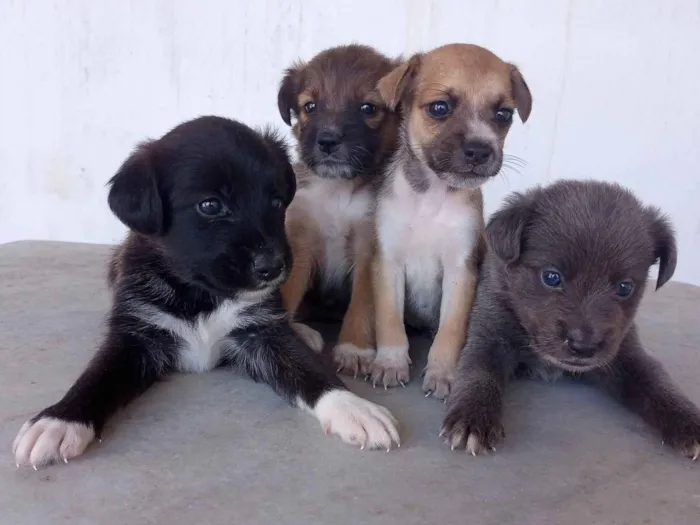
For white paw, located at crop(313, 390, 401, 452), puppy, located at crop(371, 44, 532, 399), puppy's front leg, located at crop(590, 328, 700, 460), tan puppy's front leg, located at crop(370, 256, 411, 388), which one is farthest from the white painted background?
white paw, located at crop(313, 390, 401, 452)

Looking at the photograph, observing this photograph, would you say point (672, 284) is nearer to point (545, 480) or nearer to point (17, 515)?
point (545, 480)

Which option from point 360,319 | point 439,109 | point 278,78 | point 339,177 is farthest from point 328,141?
point 278,78

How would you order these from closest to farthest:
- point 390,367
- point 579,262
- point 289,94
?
point 579,262
point 390,367
point 289,94

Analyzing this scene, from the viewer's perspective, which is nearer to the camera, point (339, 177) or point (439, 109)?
point (439, 109)

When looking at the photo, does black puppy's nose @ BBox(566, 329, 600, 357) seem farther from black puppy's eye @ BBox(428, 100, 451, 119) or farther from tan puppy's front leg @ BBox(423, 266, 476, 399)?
black puppy's eye @ BBox(428, 100, 451, 119)

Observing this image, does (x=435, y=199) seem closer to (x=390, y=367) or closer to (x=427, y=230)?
(x=427, y=230)

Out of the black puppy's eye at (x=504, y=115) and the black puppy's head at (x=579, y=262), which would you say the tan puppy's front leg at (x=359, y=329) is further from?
the black puppy's eye at (x=504, y=115)
